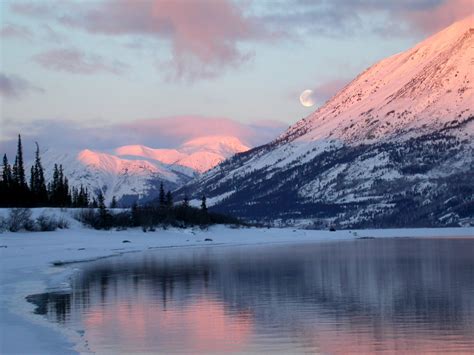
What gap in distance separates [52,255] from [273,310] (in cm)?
4743

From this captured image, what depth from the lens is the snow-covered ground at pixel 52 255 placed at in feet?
98.3

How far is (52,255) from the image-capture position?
266 feet

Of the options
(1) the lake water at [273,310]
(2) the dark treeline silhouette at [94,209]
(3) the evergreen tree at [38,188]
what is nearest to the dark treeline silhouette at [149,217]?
(2) the dark treeline silhouette at [94,209]

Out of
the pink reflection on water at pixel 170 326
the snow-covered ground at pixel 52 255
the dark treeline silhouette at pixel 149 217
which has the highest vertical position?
the dark treeline silhouette at pixel 149 217

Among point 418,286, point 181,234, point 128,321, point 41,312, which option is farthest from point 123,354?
point 181,234

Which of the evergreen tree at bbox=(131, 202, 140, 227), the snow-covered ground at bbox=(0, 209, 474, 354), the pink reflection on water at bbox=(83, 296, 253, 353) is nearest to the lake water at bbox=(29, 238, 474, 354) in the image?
the pink reflection on water at bbox=(83, 296, 253, 353)

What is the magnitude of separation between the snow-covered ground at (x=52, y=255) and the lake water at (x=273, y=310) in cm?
143

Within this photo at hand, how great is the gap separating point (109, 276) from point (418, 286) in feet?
74.7

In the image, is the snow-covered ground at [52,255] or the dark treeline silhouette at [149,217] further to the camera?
the dark treeline silhouette at [149,217]

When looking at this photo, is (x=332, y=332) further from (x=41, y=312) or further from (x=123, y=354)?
(x=41, y=312)

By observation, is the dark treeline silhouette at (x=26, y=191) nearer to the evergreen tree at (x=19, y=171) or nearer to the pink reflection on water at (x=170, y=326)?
the evergreen tree at (x=19, y=171)

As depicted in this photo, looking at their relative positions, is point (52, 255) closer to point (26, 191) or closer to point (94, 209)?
point (94, 209)

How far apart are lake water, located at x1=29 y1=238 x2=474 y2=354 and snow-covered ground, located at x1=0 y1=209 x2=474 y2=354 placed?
1.43m

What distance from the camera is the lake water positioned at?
96.5 feet
